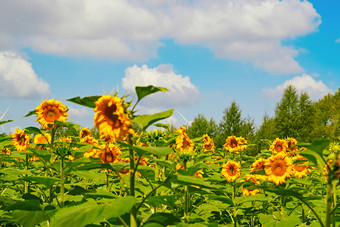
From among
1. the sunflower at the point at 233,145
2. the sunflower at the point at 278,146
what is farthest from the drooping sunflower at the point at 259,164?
the sunflower at the point at 233,145

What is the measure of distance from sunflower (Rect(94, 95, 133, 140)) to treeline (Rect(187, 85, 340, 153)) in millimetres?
33765

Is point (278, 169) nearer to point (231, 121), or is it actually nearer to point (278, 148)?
point (278, 148)

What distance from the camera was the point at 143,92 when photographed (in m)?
1.78

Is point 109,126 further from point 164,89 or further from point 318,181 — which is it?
point 318,181

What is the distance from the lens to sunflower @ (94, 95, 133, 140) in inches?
72.0

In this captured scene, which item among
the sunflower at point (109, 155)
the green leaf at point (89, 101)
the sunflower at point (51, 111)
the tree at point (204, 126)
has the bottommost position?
the sunflower at point (109, 155)

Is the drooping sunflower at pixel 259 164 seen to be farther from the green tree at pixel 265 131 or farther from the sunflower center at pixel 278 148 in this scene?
the green tree at pixel 265 131

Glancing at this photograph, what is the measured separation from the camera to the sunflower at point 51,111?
3.73 metres

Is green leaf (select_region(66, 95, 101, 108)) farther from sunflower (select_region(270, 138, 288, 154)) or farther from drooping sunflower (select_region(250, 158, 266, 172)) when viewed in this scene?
sunflower (select_region(270, 138, 288, 154))

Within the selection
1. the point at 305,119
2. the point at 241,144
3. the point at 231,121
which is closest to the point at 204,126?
the point at 231,121

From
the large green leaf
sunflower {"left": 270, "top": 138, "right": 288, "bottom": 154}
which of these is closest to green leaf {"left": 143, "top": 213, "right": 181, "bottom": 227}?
the large green leaf

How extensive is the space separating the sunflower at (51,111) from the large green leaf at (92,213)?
228 centimetres

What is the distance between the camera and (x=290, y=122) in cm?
4259

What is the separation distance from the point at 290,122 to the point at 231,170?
39796 millimetres
